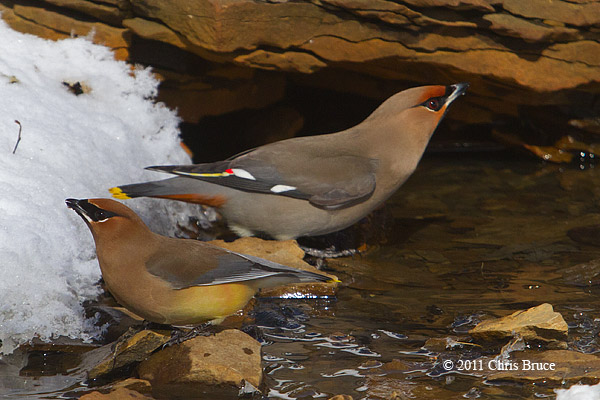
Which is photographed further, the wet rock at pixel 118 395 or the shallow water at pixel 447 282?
the shallow water at pixel 447 282

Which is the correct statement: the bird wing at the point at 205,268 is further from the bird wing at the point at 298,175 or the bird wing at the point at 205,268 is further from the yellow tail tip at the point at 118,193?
the bird wing at the point at 298,175

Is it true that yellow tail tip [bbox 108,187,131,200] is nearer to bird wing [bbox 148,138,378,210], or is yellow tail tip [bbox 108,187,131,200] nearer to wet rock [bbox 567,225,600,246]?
bird wing [bbox 148,138,378,210]

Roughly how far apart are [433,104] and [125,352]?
2341 millimetres

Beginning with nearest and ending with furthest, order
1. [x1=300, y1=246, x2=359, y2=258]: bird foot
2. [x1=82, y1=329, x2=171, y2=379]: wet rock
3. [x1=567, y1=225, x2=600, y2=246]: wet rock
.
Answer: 1. [x1=82, y1=329, x2=171, y2=379]: wet rock
2. [x1=300, y1=246, x2=359, y2=258]: bird foot
3. [x1=567, y1=225, x2=600, y2=246]: wet rock

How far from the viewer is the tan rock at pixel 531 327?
9.90 ft

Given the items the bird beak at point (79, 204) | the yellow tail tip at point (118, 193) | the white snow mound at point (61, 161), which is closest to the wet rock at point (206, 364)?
the white snow mound at point (61, 161)

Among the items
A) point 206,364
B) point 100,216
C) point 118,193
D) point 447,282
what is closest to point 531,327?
point 447,282

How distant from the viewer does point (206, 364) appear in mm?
2771

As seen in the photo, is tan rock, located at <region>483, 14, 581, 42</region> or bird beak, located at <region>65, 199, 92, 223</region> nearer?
bird beak, located at <region>65, 199, 92, 223</region>

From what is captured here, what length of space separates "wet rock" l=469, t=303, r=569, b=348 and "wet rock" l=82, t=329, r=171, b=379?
1.25m

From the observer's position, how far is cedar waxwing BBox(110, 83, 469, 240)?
13.3 ft

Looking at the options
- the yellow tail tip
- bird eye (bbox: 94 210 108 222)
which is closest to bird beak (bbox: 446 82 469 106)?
the yellow tail tip

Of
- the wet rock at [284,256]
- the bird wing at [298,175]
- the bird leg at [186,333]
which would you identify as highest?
the bird wing at [298,175]

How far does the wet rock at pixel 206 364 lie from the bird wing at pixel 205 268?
0.22 m
